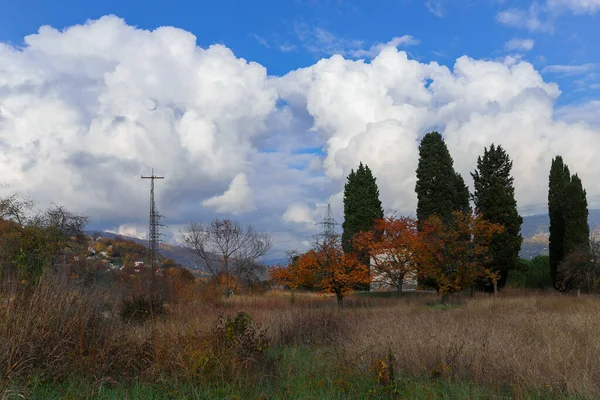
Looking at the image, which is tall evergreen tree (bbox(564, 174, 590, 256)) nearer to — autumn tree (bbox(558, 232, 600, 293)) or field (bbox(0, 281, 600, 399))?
autumn tree (bbox(558, 232, 600, 293))

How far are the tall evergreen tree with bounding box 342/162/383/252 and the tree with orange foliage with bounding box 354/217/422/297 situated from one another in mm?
10366

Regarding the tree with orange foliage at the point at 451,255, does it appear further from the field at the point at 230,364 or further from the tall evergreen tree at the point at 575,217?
the field at the point at 230,364

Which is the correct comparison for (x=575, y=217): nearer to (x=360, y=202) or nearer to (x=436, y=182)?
(x=436, y=182)

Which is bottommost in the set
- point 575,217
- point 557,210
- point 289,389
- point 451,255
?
point 289,389

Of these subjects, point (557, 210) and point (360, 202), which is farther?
point (360, 202)

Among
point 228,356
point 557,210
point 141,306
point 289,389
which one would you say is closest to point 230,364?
point 228,356

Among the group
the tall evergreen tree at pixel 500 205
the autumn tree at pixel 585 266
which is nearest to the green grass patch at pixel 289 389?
the autumn tree at pixel 585 266

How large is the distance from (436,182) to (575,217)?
8.06 metres

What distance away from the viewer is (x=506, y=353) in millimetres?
6609

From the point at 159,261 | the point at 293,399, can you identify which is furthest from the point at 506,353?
the point at 159,261

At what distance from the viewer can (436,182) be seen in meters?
30.9

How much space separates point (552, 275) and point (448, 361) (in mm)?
25766

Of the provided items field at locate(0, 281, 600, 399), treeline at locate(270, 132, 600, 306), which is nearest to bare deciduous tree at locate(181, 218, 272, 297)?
treeline at locate(270, 132, 600, 306)

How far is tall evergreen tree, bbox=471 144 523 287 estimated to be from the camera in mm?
27047
